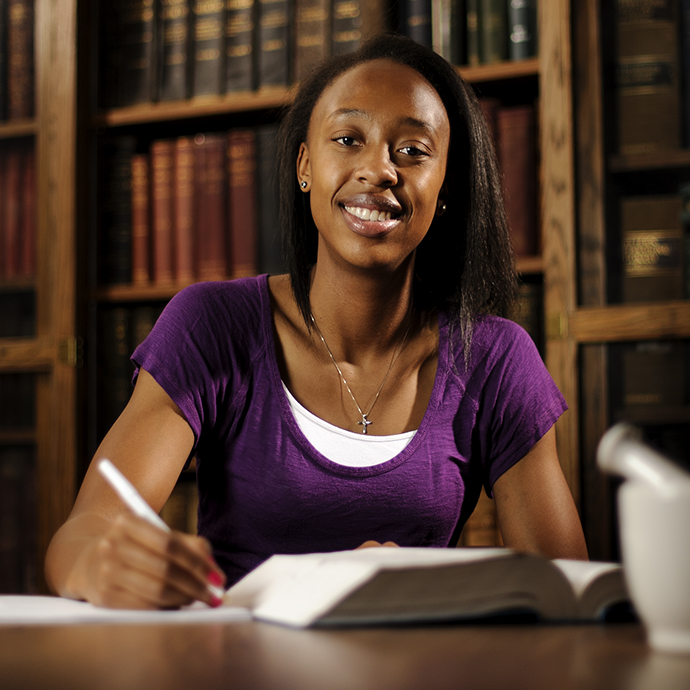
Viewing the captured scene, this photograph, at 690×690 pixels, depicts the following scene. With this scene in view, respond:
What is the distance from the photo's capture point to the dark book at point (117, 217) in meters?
1.77

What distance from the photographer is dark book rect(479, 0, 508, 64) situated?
1.58 m

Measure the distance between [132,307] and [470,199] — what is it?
34.6 inches

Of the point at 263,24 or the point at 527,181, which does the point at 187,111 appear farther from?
the point at 527,181

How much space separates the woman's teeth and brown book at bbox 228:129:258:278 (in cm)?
57

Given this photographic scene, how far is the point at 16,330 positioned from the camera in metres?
1.79

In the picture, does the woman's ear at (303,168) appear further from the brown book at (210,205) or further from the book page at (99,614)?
the book page at (99,614)

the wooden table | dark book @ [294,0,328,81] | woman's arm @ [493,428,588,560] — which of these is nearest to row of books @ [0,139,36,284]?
dark book @ [294,0,328,81]

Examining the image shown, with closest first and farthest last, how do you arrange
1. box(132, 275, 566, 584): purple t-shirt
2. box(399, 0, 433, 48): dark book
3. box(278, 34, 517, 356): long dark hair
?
box(132, 275, 566, 584): purple t-shirt
box(278, 34, 517, 356): long dark hair
box(399, 0, 433, 48): dark book

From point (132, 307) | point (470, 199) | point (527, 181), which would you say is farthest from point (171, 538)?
point (132, 307)

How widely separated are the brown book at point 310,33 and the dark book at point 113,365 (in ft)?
2.19

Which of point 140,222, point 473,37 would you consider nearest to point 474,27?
point 473,37

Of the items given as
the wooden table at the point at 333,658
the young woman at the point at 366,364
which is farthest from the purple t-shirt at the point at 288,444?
the wooden table at the point at 333,658

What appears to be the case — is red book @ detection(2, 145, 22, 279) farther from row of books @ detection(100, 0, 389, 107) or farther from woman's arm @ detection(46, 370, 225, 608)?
woman's arm @ detection(46, 370, 225, 608)

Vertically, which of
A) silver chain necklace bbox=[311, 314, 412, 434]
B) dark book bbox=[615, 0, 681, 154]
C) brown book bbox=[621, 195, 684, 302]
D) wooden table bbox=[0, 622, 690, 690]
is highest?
dark book bbox=[615, 0, 681, 154]
